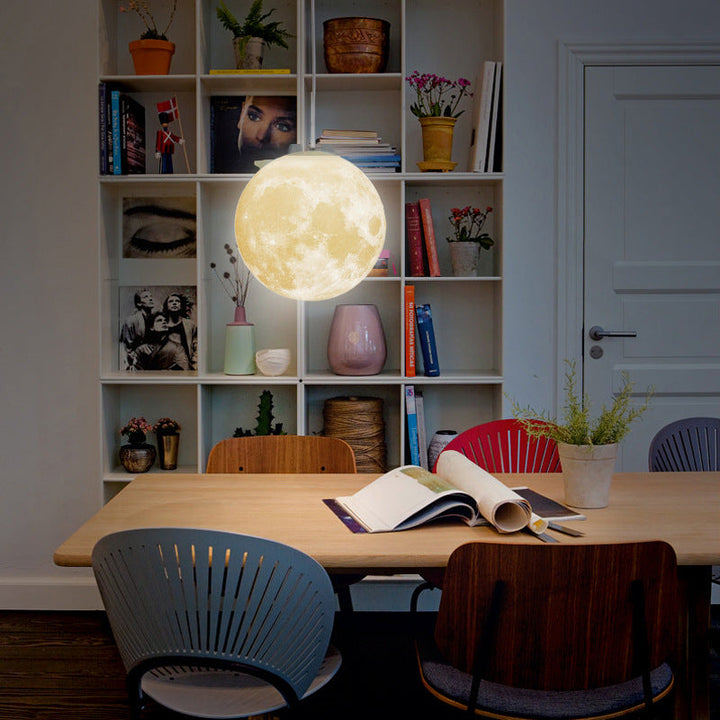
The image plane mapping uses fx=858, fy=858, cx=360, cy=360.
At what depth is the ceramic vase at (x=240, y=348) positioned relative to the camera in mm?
3371

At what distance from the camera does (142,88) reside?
3.48m

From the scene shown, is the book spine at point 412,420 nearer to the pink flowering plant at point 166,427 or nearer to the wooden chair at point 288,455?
the wooden chair at point 288,455

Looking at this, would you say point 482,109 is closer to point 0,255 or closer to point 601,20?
point 601,20

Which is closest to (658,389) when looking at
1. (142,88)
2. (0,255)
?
(142,88)

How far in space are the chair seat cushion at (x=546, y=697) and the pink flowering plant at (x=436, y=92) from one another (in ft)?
7.37

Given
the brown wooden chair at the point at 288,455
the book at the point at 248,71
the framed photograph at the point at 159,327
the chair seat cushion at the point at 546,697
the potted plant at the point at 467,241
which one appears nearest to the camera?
the chair seat cushion at the point at 546,697

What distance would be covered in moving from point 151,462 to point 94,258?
0.86 meters

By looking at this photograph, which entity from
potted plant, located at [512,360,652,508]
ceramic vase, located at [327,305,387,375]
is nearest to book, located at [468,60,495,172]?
ceramic vase, located at [327,305,387,375]

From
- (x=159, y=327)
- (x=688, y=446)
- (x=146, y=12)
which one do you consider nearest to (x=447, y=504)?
(x=688, y=446)

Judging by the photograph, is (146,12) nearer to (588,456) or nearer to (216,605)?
(588,456)

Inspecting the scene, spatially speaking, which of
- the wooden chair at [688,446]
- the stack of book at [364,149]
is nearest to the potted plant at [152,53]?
the stack of book at [364,149]

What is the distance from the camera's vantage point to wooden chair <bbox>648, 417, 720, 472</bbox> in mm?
2723

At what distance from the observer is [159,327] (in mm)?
3592

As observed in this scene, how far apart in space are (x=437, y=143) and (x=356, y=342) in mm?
829
